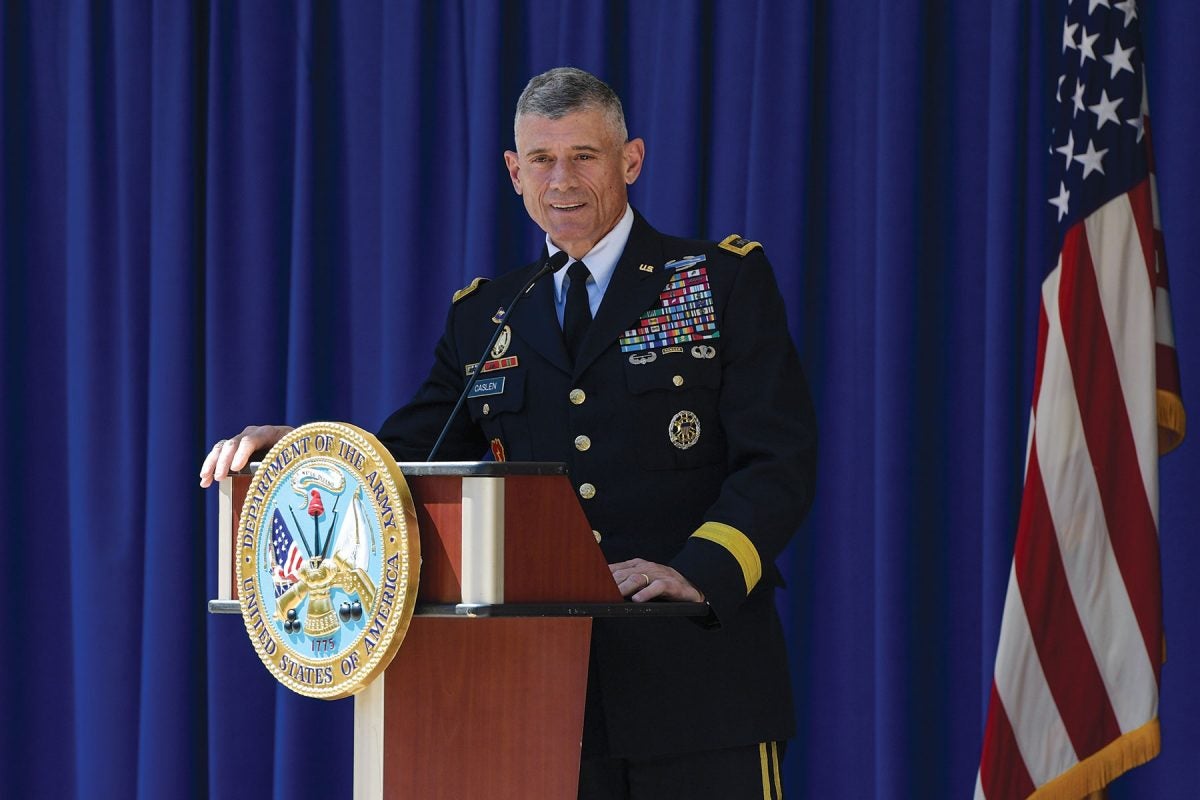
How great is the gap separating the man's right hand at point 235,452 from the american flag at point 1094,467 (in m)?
1.58

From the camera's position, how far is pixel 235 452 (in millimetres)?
1536

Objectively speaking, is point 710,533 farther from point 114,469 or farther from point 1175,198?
point 114,469

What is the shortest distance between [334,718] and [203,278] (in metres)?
1.10

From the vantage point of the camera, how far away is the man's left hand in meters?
1.43

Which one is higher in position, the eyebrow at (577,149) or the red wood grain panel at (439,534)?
the eyebrow at (577,149)

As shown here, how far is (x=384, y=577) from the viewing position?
130cm

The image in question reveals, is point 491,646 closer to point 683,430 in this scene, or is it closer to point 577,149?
point 683,430

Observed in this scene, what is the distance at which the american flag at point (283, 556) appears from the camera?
138cm

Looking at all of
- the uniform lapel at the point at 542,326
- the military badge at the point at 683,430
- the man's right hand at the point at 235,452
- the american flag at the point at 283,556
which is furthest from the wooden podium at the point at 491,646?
the uniform lapel at the point at 542,326

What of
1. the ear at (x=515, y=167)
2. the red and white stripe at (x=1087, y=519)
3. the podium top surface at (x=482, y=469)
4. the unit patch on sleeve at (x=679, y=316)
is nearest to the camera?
the podium top surface at (x=482, y=469)

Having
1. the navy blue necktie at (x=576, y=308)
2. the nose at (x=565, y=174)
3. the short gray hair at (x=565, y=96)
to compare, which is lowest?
the navy blue necktie at (x=576, y=308)

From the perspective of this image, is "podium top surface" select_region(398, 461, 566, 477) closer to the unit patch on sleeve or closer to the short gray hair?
the unit patch on sleeve

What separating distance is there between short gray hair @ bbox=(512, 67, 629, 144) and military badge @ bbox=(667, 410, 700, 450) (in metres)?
0.39

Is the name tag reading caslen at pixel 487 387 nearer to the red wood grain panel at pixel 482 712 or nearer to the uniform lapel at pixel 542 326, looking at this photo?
the uniform lapel at pixel 542 326
